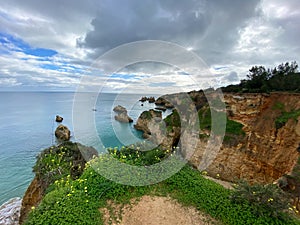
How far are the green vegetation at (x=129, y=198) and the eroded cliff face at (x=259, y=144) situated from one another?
17.9 feet

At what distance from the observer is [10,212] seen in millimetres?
10641

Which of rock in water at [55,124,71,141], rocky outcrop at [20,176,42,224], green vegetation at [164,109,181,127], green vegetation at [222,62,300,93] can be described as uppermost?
green vegetation at [222,62,300,93]

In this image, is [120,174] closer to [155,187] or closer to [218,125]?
[155,187]

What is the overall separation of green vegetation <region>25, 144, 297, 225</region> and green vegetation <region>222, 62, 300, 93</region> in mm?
13035

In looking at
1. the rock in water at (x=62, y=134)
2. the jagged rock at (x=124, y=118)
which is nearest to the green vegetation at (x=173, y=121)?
the rock in water at (x=62, y=134)

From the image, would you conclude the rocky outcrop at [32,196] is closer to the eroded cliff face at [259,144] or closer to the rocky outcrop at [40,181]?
the rocky outcrop at [40,181]

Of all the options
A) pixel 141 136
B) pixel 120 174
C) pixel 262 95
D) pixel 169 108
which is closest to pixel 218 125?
pixel 262 95

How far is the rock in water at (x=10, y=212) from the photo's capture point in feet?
32.6

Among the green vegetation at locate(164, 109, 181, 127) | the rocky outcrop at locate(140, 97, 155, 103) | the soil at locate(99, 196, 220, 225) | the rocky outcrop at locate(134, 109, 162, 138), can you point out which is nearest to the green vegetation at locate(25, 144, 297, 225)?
Answer: the soil at locate(99, 196, 220, 225)

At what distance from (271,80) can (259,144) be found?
8.10 m

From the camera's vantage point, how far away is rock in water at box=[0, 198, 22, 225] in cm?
994

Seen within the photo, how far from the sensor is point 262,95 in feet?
44.9

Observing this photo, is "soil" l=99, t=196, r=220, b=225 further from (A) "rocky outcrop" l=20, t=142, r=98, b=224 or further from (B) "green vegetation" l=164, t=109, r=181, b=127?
(B) "green vegetation" l=164, t=109, r=181, b=127

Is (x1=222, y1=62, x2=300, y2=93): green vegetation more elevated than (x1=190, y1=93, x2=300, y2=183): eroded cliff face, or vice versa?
(x1=222, y1=62, x2=300, y2=93): green vegetation
